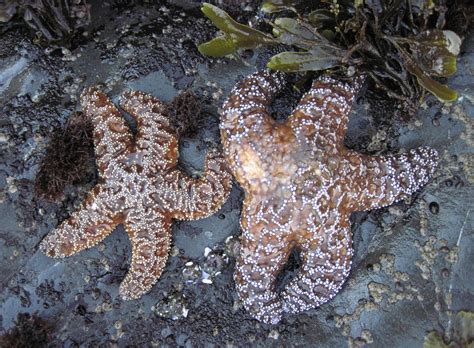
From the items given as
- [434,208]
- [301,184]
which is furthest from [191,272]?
[434,208]

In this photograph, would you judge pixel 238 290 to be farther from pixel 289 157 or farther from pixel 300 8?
pixel 300 8

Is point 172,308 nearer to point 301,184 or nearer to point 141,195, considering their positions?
point 141,195

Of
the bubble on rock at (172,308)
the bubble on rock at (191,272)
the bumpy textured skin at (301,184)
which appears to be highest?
the bumpy textured skin at (301,184)

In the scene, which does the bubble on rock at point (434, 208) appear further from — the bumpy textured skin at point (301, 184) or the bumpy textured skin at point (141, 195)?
the bumpy textured skin at point (141, 195)

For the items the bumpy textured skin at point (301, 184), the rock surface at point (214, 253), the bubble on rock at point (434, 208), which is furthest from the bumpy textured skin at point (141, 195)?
the bubble on rock at point (434, 208)

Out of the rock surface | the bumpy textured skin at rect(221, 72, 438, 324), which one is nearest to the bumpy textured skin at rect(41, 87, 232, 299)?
the rock surface

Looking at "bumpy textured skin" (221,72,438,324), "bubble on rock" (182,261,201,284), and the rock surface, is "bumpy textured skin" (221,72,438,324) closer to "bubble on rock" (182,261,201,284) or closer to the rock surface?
the rock surface

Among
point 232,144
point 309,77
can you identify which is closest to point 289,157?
point 232,144
